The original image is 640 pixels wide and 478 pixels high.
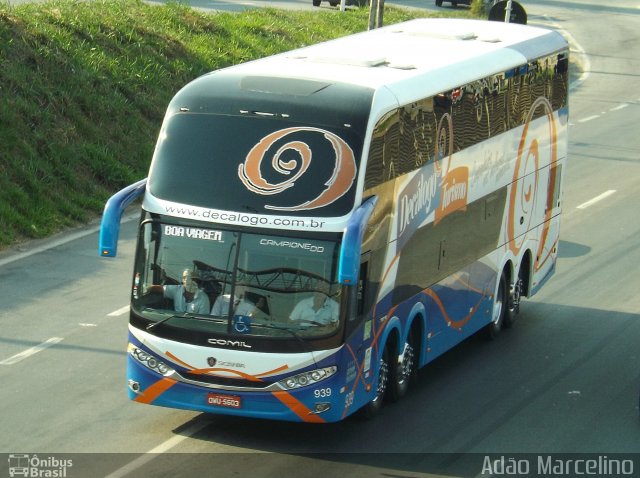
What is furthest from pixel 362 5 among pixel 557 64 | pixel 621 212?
pixel 557 64

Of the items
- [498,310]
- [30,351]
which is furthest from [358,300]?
[498,310]

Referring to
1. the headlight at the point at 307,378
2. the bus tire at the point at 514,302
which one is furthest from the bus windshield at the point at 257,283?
the bus tire at the point at 514,302

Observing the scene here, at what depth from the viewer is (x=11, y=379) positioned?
1501 centimetres

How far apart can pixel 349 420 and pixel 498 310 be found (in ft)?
14.7

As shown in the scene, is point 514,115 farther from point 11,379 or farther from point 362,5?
point 362,5

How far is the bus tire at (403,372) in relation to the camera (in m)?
14.6

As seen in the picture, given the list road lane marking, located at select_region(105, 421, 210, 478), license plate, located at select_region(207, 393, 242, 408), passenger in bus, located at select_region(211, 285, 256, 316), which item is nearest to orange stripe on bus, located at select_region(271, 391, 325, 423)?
license plate, located at select_region(207, 393, 242, 408)

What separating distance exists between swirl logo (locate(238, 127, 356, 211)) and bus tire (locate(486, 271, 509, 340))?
5.50 m

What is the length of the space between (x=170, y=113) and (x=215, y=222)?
1.31 metres

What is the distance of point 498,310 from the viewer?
1805 centimetres

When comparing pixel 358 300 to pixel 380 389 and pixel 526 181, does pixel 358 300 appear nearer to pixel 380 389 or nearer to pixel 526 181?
pixel 380 389

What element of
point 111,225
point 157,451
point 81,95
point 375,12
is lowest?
point 157,451

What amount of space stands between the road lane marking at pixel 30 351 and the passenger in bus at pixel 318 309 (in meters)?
4.41

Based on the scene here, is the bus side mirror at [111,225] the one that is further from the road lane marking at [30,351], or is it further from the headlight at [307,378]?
the road lane marking at [30,351]
